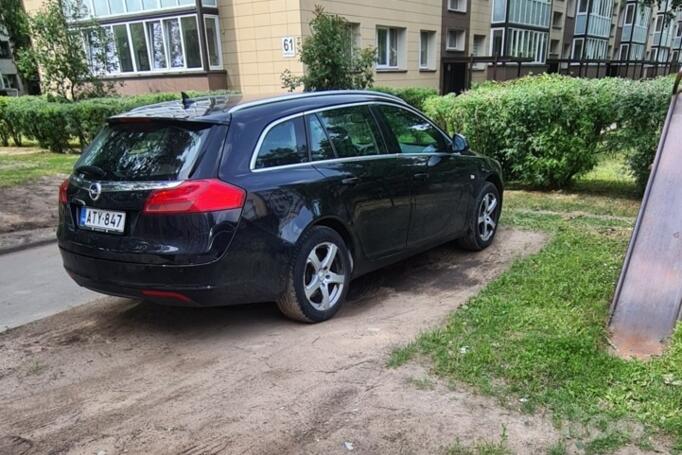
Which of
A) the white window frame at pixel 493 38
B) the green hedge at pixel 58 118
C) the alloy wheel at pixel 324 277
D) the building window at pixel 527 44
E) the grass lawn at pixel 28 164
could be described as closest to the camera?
the alloy wheel at pixel 324 277

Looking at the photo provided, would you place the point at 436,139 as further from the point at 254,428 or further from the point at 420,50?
the point at 420,50

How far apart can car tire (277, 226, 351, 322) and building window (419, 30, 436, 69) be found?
2090 cm

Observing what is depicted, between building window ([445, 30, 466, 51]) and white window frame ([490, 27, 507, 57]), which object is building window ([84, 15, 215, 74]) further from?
white window frame ([490, 27, 507, 57])

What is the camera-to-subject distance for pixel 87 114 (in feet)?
42.6

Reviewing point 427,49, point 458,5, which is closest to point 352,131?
point 427,49

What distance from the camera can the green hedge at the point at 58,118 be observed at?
12945 mm

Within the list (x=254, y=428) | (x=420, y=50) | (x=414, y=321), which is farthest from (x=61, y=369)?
(x=420, y=50)

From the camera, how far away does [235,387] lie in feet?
10.6

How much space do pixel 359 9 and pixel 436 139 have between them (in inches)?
602

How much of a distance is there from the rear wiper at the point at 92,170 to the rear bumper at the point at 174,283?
1.92 feet

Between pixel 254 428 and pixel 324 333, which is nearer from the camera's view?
pixel 254 428

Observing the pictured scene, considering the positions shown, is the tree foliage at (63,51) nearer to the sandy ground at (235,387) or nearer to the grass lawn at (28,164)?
the grass lawn at (28,164)

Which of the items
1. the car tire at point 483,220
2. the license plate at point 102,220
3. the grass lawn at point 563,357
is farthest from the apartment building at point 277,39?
the grass lawn at point 563,357

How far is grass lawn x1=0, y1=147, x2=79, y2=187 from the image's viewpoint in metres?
9.85
